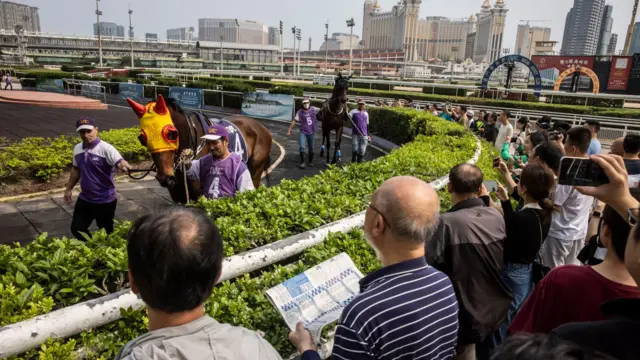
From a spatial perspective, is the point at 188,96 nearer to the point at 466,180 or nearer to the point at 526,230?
the point at 466,180

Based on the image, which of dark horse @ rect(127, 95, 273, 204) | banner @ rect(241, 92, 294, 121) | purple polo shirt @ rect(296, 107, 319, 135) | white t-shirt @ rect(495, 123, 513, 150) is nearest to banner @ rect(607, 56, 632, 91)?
banner @ rect(241, 92, 294, 121)

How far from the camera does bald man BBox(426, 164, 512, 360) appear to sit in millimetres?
2756

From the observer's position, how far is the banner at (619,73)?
31.9 meters

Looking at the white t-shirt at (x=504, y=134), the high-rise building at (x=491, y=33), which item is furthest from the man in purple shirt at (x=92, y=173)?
the high-rise building at (x=491, y=33)

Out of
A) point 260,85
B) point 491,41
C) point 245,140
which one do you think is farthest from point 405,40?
point 245,140

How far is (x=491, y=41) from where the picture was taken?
503ft

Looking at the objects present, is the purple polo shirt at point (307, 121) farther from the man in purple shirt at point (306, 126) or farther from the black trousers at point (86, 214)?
the black trousers at point (86, 214)

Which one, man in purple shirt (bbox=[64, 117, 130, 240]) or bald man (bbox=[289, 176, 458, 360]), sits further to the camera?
man in purple shirt (bbox=[64, 117, 130, 240])

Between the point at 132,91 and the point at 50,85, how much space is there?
829 centimetres

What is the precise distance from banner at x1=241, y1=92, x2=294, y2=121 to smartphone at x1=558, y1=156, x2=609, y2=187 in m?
18.7

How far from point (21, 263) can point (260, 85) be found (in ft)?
109

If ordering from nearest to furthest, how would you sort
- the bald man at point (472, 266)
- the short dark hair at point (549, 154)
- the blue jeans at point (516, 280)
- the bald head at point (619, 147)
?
1. the bald man at point (472, 266)
2. the blue jeans at point (516, 280)
3. the short dark hair at point (549, 154)
4. the bald head at point (619, 147)

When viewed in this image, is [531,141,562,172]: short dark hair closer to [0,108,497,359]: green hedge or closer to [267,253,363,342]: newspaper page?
[0,108,497,359]: green hedge

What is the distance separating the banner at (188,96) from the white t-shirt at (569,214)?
72.7 ft
